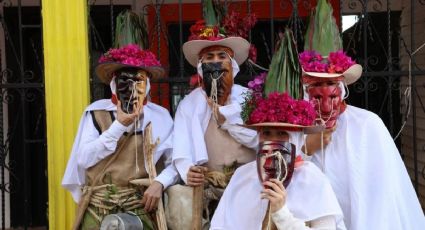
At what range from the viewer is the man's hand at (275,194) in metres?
2.65

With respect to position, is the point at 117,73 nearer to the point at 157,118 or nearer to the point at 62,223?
the point at 157,118

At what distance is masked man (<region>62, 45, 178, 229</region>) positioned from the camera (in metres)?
3.42

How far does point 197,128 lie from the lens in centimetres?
353

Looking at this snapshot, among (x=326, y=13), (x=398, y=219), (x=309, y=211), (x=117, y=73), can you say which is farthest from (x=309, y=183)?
(x=117, y=73)

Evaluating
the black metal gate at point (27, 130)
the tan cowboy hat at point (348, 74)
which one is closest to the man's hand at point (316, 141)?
the tan cowboy hat at point (348, 74)

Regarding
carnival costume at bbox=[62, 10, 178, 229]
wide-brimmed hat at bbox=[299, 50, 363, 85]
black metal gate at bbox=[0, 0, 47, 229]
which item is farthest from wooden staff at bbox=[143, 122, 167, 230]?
black metal gate at bbox=[0, 0, 47, 229]

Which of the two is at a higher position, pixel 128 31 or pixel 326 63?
pixel 128 31

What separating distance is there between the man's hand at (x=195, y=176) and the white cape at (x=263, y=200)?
1.37ft

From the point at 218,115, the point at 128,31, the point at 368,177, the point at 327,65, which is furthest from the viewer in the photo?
the point at 128,31

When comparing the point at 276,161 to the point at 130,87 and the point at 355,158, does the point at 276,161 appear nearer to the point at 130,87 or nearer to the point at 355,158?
the point at 355,158

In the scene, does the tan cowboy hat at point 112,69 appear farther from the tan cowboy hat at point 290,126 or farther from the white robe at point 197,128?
the tan cowboy hat at point 290,126

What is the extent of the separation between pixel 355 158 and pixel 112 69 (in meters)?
1.49

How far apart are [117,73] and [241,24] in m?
0.85

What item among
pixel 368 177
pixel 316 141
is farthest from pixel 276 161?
pixel 368 177
